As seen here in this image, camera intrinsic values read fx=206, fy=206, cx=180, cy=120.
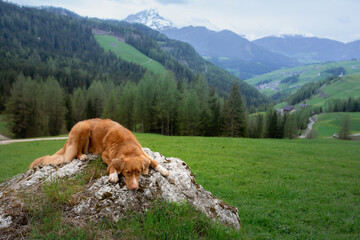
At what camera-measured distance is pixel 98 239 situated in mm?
3527

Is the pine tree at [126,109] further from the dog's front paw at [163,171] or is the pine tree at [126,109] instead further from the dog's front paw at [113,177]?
the dog's front paw at [113,177]

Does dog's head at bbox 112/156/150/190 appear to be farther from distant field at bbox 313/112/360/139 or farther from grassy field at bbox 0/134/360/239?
distant field at bbox 313/112/360/139

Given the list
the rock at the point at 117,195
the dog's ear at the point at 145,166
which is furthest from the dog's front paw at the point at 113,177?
the dog's ear at the point at 145,166

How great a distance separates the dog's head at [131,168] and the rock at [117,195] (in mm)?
266

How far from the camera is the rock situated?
162 inches

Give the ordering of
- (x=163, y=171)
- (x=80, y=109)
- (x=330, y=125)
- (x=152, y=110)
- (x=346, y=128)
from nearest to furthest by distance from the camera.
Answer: (x=163, y=171) < (x=152, y=110) < (x=346, y=128) < (x=80, y=109) < (x=330, y=125)

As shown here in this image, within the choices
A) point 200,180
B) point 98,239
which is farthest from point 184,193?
point 200,180

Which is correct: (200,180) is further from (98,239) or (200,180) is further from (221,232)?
(98,239)

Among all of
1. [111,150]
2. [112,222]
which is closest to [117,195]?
[112,222]

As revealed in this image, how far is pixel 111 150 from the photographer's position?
17.3ft

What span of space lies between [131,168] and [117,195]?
2.11 ft

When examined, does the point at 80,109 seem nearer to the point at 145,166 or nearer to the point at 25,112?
the point at 25,112

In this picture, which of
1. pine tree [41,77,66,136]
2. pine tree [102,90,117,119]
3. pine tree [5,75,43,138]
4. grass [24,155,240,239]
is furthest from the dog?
pine tree [41,77,66,136]

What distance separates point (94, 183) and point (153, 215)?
1.67 m
